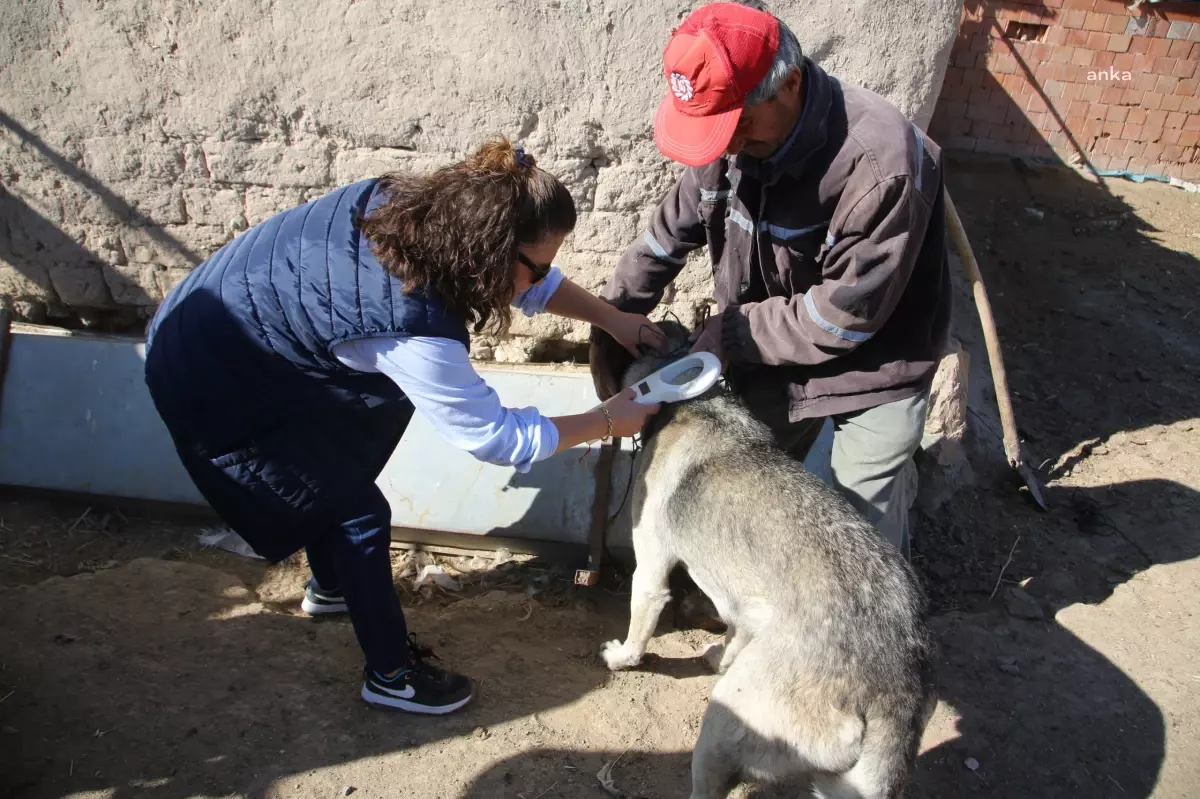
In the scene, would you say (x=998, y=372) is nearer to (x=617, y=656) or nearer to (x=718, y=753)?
(x=617, y=656)

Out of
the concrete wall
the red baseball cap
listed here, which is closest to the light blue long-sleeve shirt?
the red baseball cap

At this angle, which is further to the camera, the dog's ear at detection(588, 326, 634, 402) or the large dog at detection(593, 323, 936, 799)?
the dog's ear at detection(588, 326, 634, 402)

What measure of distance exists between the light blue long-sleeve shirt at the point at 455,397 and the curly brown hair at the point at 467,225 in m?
0.15

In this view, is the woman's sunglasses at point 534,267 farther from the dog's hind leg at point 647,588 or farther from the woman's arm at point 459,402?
→ the dog's hind leg at point 647,588

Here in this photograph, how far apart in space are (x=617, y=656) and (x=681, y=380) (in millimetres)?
1254

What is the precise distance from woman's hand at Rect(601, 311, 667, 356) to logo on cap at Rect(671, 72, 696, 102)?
3.09ft

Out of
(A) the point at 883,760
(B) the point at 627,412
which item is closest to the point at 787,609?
(A) the point at 883,760

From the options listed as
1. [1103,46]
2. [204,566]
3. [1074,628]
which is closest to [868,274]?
[1074,628]

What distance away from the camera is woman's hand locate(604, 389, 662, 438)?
2775mm

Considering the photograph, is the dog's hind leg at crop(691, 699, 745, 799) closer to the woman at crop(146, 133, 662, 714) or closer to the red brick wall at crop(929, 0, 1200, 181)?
the woman at crop(146, 133, 662, 714)

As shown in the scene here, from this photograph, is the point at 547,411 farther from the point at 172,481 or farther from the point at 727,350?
the point at 172,481

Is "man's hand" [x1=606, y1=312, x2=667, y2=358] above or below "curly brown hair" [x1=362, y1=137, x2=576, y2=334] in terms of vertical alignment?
below

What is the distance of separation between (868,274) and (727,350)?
1.98 ft

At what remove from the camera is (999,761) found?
3250mm
